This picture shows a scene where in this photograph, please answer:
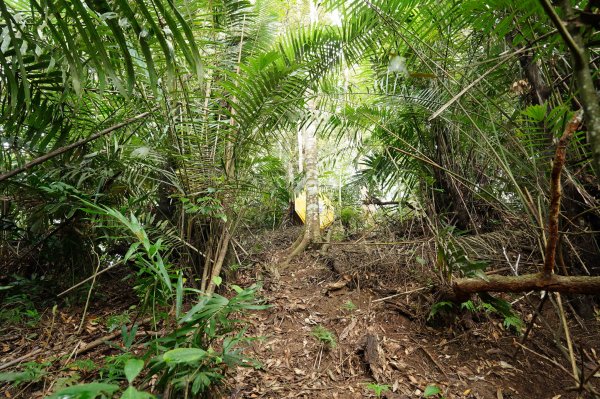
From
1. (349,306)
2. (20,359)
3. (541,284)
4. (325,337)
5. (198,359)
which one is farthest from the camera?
(349,306)

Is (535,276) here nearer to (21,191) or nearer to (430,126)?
(430,126)

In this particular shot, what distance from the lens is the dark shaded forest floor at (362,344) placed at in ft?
5.18

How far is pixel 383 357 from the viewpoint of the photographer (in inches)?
71.2

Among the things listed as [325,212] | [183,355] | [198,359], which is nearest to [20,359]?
[198,359]

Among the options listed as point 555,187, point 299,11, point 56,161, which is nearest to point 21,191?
point 56,161

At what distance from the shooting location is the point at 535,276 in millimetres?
1135

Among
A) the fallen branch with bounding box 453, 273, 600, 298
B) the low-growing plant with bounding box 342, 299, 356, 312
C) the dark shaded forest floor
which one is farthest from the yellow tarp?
the fallen branch with bounding box 453, 273, 600, 298

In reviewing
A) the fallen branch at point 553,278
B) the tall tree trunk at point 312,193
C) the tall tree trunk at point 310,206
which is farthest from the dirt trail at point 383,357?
the tall tree trunk at point 312,193

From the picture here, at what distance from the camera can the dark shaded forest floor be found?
5.18ft

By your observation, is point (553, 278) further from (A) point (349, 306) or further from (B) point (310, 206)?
(B) point (310, 206)

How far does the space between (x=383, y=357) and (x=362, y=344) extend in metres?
0.14

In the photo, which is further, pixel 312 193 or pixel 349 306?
pixel 312 193

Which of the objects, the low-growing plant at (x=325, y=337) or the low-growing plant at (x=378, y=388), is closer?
the low-growing plant at (x=378, y=388)

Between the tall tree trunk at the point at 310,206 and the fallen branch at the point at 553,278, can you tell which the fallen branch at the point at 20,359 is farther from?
the fallen branch at the point at 553,278
